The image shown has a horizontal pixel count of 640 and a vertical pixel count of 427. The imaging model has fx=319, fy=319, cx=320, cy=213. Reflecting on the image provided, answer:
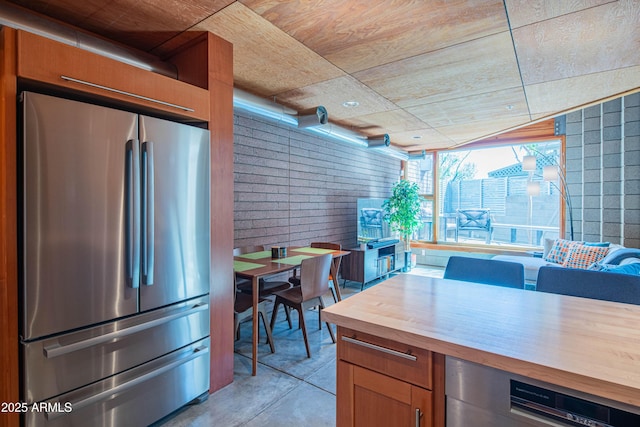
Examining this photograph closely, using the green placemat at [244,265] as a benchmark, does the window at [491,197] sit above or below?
above

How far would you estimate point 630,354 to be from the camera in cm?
96

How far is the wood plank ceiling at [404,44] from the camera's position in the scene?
6.56ft

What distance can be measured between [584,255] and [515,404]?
426 centimetres

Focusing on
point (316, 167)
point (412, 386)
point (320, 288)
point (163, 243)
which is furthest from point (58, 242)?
point (316, 167)

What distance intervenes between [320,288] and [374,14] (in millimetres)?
2234

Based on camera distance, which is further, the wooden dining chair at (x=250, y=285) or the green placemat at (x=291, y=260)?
the wooden dining chair at (x=250, y=285)

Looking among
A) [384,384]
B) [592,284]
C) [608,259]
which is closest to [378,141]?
[608,259]

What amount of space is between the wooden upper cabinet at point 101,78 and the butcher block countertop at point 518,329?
1.62m

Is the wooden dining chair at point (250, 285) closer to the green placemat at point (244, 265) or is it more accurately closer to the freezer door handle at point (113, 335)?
the green placemat at point (244, 265)

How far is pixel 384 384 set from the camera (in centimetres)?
123

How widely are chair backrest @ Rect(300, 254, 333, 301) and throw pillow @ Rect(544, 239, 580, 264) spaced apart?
11.8ft

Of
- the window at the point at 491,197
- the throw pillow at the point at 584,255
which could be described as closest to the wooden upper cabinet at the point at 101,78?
the throw pillow at the point at 584,255

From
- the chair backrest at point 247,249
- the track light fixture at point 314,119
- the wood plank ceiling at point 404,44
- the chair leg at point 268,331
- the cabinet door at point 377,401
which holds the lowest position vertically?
the chair leg at point 268,331

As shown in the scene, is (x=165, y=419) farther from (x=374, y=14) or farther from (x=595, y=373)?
(x=374, y=14)
